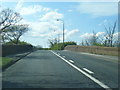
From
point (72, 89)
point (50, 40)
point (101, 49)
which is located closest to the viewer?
point (72, 89)

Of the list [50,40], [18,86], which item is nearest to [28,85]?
[18,86]

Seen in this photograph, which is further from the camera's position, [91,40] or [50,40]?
[50,40]

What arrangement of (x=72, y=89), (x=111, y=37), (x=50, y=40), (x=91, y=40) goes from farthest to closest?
1. (x=50, y=40)
2. (x=91, y=40)
3. (x=111, y=37)
4. (x=72, y=89)

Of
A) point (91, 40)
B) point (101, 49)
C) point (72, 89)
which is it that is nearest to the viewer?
point (72, 89)

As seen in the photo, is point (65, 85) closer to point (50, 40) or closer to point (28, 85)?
point (28, 85)

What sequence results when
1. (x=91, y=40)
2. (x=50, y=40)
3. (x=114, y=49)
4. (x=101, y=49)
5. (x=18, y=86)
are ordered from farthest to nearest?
(x=50, y=40)
(x=91, y=40)
(x=101, y=49)
(x=114, y=49)
(x=18, y=86)

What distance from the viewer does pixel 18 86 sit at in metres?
10.0

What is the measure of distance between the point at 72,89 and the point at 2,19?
1683 inches

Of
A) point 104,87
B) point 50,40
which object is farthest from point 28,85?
point 50,40

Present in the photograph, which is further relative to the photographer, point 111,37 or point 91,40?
point 91,40

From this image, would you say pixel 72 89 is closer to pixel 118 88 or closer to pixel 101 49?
pixel 118 88

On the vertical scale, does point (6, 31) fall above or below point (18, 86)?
above

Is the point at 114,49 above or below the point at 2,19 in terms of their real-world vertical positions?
below

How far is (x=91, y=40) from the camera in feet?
315
